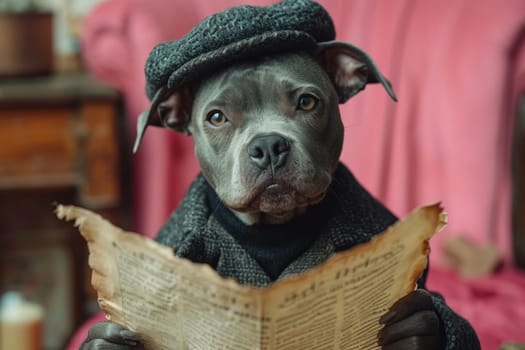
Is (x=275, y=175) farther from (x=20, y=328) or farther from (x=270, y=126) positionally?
(x=20, y=328)

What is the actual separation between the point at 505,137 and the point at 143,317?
4.35ft

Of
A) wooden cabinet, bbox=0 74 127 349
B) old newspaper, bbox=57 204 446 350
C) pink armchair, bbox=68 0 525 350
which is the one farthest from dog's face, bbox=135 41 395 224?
wooden cabinet, bbox=0 74 127 349

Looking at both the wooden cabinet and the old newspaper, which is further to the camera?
the wooden cabinet

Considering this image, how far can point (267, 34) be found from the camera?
103 centimetres

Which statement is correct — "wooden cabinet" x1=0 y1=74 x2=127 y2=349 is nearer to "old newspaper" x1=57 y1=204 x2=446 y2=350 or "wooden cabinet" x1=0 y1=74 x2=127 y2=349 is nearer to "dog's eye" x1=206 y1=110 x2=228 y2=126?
"dog's eye" x1=206 y1=110 x2=228 y2=126

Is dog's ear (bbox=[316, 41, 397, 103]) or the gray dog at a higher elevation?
dog's ear (bbox=[316, 41, 397, 103])

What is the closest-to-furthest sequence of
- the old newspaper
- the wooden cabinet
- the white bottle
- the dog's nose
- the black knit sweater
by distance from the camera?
the old newspaper < the dog's nose < the black knit sweater < the white bottle < the wooden cabinet

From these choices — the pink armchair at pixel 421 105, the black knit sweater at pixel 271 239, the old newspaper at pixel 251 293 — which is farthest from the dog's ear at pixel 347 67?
the pink armchair at pixel 421 105

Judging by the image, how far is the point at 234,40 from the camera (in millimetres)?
1036

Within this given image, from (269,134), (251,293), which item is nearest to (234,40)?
(269,134)

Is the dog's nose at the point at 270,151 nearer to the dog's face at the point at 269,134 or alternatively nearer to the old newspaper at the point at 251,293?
the dog's face at the point at 269,134

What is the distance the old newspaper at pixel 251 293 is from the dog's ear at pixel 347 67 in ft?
1.03

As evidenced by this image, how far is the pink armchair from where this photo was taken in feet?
6.56

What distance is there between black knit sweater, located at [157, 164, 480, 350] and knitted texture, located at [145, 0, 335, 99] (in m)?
0.18
